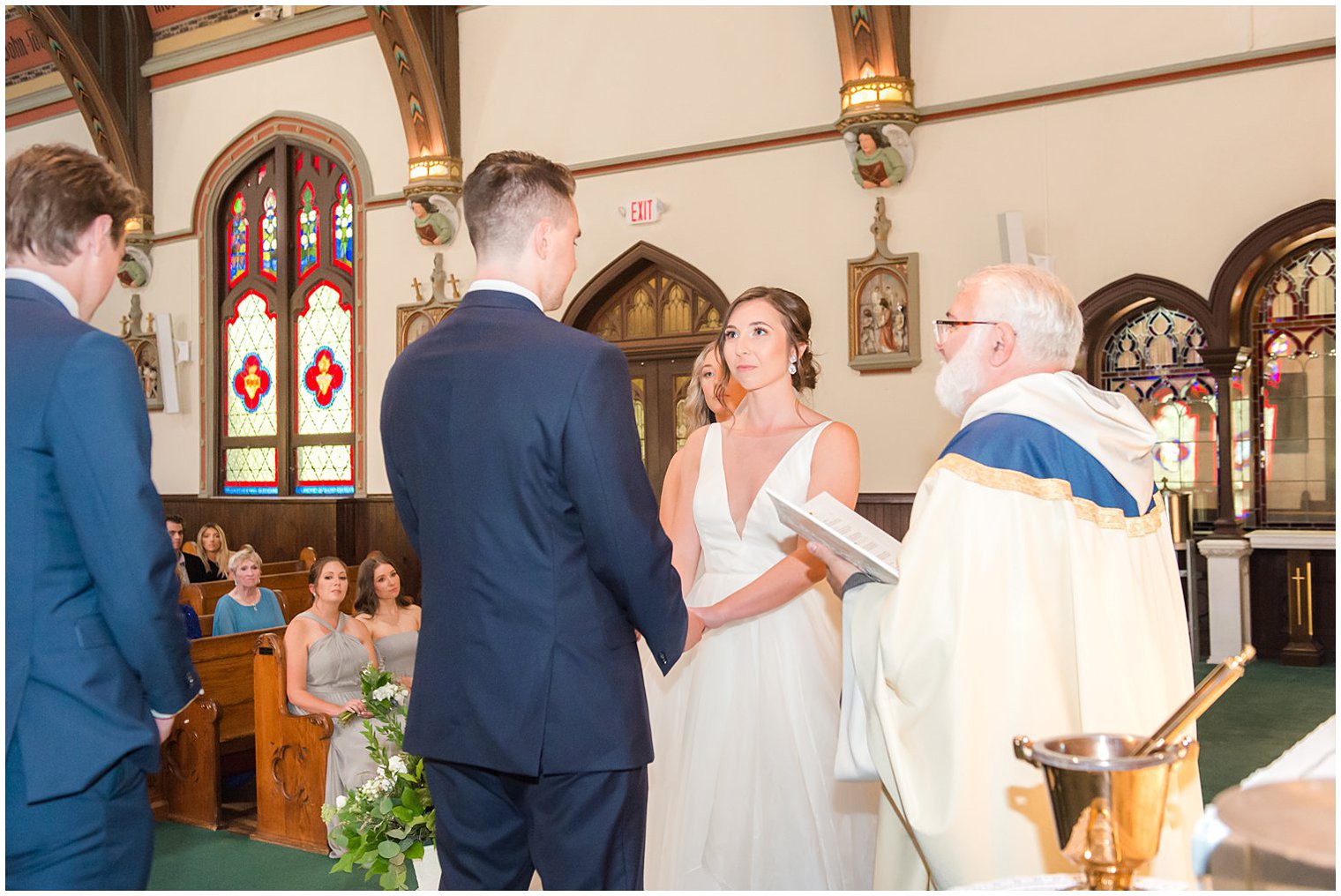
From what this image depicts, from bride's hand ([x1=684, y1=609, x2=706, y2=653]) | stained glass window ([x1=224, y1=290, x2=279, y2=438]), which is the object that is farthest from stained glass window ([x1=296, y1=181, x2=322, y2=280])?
bride's hand ([x1=684, y1=609, x2=706, y2=653])

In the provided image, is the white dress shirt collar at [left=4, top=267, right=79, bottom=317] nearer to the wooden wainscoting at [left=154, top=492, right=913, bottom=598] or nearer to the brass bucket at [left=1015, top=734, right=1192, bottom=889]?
the brass bucket at [left=1015, top=734, right=1192, bottom=889]

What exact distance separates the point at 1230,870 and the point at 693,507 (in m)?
2.46

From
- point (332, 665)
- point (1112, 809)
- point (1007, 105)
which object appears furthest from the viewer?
point (1007, 105)

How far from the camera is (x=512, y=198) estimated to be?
2.12 m

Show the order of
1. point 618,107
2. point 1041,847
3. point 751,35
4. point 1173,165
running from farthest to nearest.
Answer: point 618,107 < point 751,35 < point 1173,165 < point 1041,847

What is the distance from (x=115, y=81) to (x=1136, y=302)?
32.9ft

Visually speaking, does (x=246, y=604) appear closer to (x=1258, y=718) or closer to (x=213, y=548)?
(x=213, y=548)

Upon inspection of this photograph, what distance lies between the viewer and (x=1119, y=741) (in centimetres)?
132

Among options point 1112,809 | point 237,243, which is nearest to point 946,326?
point 1112,809

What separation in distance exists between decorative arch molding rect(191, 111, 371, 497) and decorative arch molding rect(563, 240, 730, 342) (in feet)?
7.69

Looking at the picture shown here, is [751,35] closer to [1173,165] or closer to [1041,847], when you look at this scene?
[1173,165]

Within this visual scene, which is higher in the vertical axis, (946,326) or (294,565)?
(946,326)

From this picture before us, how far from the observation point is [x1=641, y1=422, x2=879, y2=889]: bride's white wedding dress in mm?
3170

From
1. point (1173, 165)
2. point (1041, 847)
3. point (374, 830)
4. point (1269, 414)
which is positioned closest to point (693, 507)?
point (374, 830)
